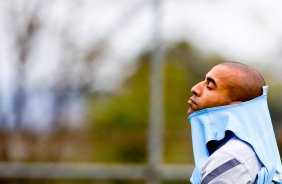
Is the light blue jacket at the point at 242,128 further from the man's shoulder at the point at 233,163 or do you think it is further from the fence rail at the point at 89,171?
the fence rail at the point at 89,171

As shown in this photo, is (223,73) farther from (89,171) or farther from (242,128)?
(89,171)

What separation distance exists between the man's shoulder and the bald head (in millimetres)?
128

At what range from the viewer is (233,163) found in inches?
85.5

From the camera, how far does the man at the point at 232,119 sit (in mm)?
2242

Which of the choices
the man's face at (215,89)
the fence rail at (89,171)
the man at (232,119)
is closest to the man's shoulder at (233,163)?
the man at (232,119)

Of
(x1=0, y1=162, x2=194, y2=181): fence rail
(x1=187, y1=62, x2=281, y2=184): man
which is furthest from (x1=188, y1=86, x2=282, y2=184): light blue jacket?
(x1=0, y1=162, x2=194, y2=181): fence rail

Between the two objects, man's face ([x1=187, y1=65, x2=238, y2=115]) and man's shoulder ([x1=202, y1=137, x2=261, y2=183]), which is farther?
man's face ([x1=187, y1=65, x2=238, y2=115])

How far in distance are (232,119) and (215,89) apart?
0.32ft

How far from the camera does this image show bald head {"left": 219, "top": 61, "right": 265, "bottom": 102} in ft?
7.50

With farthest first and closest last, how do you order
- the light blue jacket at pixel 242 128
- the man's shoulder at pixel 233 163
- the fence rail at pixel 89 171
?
the fence rail at pixel 89 171 < the light blue jacket at pixel 242 128 < the man's shoulder at pixel 233 163

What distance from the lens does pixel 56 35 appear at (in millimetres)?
7160

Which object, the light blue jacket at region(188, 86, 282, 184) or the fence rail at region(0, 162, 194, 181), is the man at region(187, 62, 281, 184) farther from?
the fence rail at region(0, 162, 194, 181)

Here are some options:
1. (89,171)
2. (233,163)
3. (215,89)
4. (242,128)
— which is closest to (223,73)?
(215,89)

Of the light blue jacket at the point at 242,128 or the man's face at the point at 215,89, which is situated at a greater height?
the man's face at the point at 215,89
